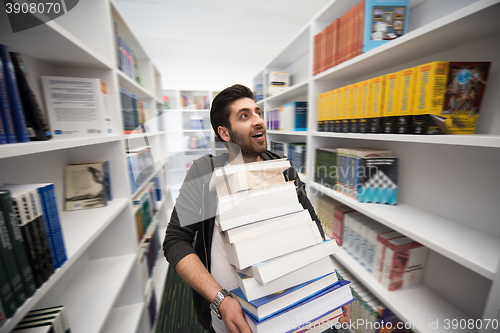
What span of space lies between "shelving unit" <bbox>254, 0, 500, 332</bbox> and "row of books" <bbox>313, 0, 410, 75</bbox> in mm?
86

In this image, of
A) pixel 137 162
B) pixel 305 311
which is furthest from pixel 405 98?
pixel 137 162

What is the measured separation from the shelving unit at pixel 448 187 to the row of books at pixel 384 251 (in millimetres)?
45

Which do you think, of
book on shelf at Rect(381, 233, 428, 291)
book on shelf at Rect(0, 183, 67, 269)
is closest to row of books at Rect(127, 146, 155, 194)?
book on shelf at Rect(0, 183, 67, 269)

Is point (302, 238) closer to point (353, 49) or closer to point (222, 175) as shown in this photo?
point (222, 175)

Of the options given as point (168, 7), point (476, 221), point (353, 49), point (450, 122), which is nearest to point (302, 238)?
point (450, 122)

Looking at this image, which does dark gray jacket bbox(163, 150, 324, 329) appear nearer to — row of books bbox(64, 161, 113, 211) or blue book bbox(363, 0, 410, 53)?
row of books bbox(64, 161, 113, 211)

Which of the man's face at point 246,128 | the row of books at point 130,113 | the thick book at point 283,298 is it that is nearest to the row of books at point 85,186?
the row of books at point 130,113

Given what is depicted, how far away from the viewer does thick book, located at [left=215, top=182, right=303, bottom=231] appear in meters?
0.54

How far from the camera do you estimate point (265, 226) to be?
560mm

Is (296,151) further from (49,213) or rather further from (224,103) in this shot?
(49,213)

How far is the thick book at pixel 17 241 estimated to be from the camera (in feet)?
1.31

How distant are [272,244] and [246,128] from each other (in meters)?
0.49

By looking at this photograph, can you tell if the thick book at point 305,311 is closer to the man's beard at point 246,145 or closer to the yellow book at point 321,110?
the man's beard at point 246,145

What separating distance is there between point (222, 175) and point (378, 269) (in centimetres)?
103
